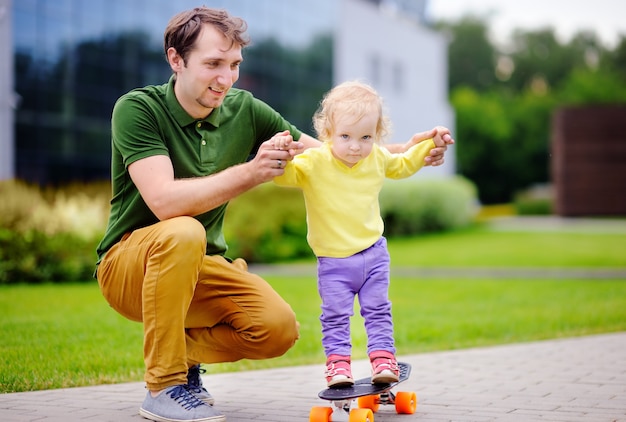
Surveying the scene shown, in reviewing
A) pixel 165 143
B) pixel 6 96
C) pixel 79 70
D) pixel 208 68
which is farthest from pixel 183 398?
pixel 79 70

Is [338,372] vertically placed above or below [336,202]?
below

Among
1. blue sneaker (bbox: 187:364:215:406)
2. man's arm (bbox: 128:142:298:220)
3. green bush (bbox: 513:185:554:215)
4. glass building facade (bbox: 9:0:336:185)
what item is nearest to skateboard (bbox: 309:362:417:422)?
blue sneaker (bbox: 187:364:215:406)

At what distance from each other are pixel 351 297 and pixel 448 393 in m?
1.17

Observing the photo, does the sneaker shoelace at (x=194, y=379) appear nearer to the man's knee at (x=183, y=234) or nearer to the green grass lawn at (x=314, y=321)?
the man's knee at (x=183, y=234)

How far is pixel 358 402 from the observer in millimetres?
4422

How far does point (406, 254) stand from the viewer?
18031mm

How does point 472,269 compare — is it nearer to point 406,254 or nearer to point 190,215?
point 406,254

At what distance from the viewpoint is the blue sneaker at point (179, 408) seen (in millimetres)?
4055

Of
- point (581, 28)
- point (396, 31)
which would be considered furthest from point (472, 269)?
point (581, 28)

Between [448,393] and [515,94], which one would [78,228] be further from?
[515,94]

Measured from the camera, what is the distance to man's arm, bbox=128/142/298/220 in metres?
3.92

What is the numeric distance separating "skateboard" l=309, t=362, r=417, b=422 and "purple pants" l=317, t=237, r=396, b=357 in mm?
180

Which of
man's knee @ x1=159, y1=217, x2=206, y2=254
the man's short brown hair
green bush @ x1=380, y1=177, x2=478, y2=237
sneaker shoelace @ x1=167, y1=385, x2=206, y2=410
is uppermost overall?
the man's short brown hair

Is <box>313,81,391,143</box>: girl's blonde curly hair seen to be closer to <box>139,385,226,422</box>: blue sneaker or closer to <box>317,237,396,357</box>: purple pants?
<box>317,237,396,357</box>: purple pants
